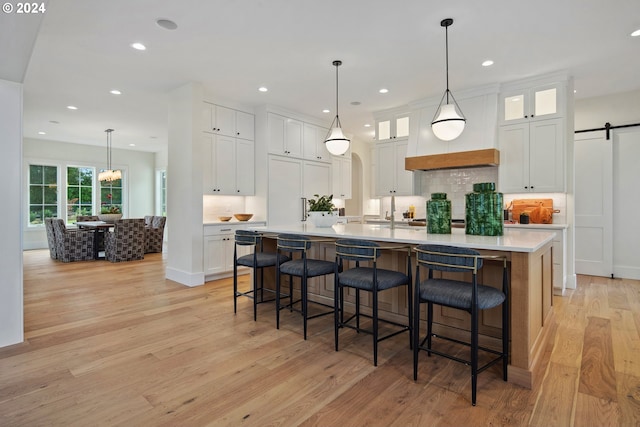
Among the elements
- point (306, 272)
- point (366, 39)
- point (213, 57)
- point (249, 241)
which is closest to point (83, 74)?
point (213, 57)

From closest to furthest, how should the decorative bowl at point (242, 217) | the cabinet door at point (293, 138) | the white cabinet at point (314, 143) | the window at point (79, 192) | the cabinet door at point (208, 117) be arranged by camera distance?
the cabinet door at point (208, 117) < the decorative bowl at point (242, 217) < the cabinet door at point (293, 138) < the white cabinet at point (314, 143) < the window at point (79, 192)

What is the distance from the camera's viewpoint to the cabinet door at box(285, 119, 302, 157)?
19.9 feet

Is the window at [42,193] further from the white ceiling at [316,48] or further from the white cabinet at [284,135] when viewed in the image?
the white cabinet at [284,135]

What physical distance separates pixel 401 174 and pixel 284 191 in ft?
6.82

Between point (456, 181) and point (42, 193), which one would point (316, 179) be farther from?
point (42, 193)

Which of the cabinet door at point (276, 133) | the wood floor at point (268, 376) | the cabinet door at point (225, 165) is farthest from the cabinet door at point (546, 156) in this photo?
the cabinet door at point (225, 165)

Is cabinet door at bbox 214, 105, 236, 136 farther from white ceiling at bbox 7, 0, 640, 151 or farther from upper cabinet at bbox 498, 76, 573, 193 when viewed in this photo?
upper cabinet at bbox 498, 76, 573, 193

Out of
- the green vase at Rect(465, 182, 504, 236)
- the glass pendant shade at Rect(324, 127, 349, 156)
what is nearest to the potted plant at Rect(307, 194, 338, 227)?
the glass pendant shade at Rect(324, 127, 349, 156)

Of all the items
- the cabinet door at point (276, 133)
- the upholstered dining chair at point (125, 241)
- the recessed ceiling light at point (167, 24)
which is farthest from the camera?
the upholstered dining chair at point (125, 241)

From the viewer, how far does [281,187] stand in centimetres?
598

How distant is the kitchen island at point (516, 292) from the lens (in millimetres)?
2152

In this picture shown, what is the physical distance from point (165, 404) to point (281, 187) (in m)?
4.32

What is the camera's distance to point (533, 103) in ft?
15.1

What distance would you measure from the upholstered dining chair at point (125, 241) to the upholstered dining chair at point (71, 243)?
33 cm
